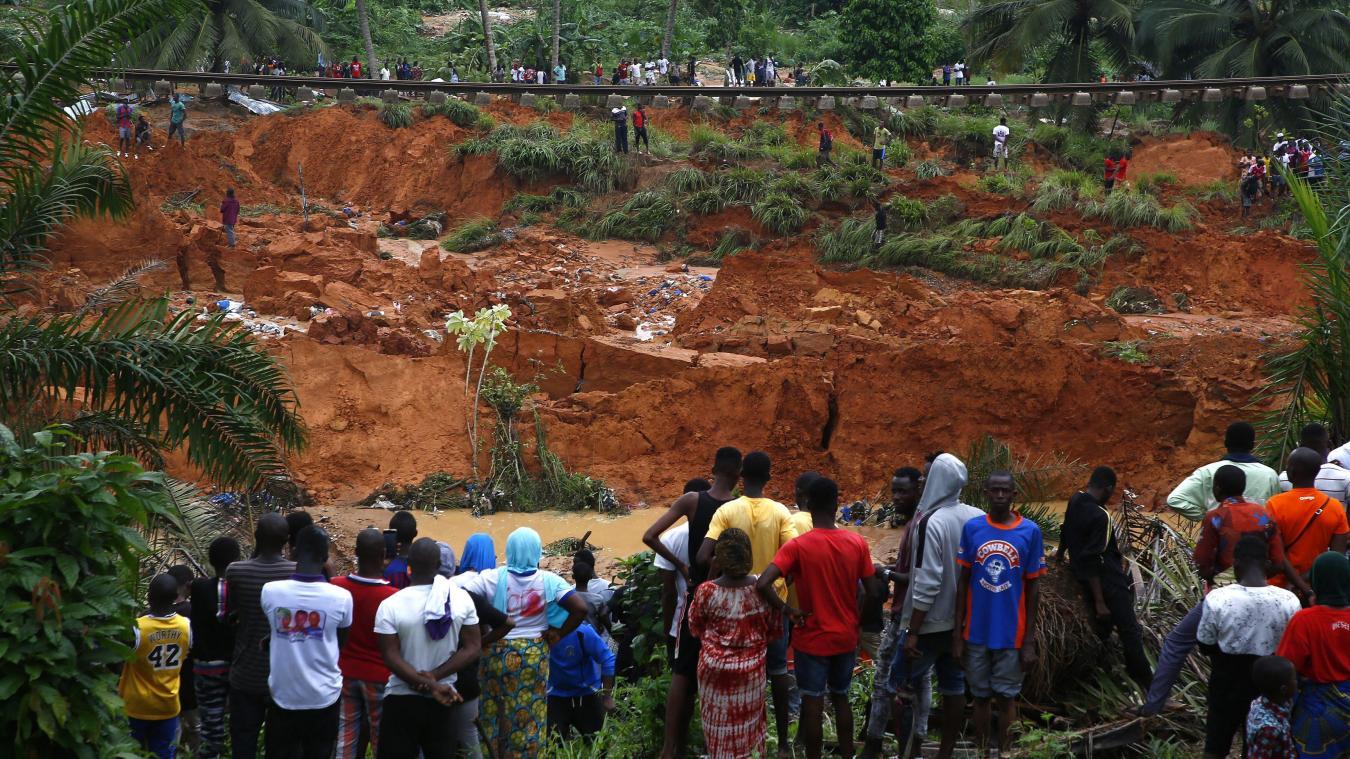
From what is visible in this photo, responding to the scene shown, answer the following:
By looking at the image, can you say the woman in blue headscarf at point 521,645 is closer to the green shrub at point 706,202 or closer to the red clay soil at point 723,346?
the red clay soil at point 723,346

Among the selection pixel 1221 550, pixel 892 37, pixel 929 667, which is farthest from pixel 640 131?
pixel 929 667

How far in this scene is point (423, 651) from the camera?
6.18 meters

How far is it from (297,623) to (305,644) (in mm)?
104

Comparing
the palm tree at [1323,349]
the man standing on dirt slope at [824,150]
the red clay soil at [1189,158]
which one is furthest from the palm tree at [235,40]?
the palm tree at [1323,349]

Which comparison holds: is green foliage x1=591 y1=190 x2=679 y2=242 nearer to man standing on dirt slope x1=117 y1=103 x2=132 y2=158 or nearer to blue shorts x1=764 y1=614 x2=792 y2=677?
man standing on dirt slope x1=117 y1=103 x2=132 y2=158

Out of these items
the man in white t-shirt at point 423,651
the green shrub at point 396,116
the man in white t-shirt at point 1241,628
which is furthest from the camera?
the green shrub at point 396,116

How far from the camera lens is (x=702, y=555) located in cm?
699

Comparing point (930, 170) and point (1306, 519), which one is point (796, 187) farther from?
point (1306, 519)

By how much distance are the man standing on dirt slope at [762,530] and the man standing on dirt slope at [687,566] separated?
0.39 ft

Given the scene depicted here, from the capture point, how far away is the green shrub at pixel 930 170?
3008 centimetres

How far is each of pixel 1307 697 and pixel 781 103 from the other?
27366 millimetres

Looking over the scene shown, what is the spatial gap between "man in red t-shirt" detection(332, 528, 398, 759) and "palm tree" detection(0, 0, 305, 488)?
2351 millimetres

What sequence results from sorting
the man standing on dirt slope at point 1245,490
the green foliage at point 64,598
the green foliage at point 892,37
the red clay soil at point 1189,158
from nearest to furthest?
the green foliage at point 64,598
the man standing on dirt slope at point 1245,490
the red clay soil at point 1189,158
the green foliage at point 892,37

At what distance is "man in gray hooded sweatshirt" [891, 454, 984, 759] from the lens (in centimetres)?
666
